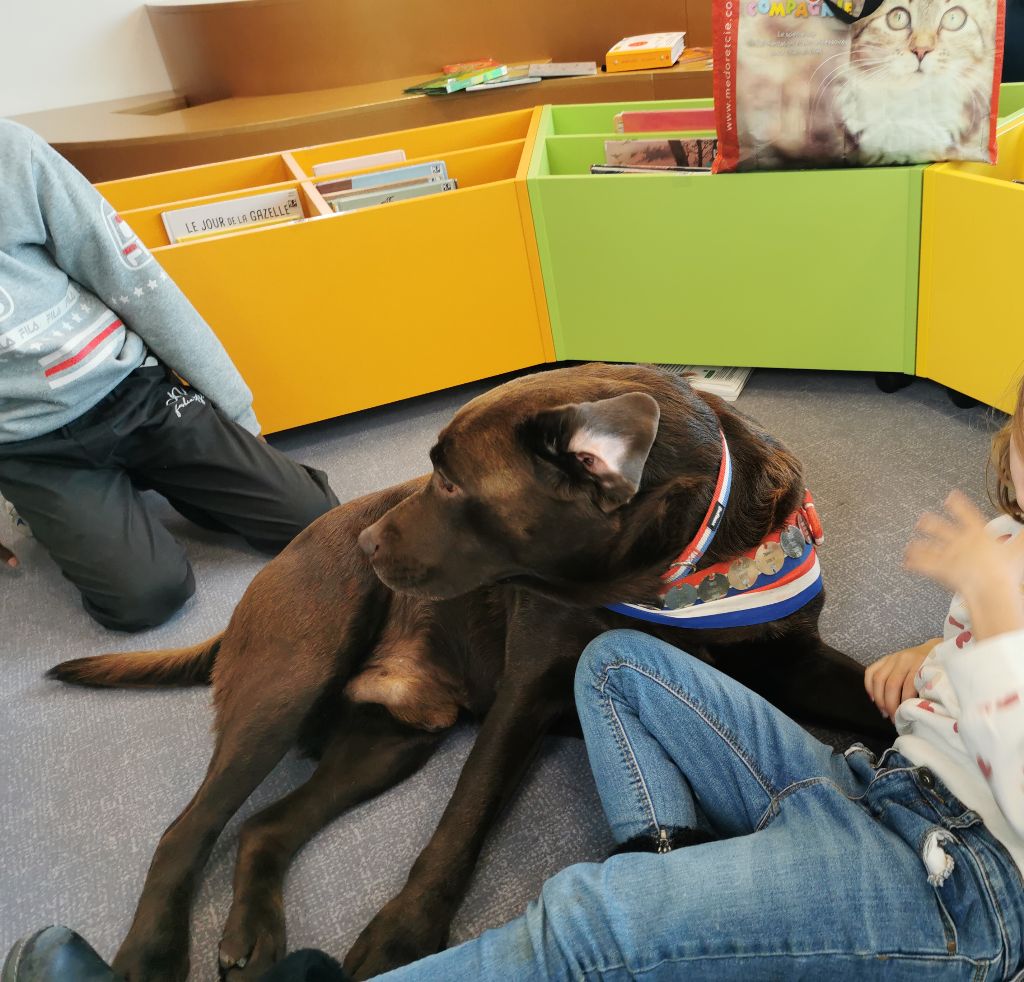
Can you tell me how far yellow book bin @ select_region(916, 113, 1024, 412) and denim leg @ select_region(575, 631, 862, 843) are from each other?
1015 millimetres

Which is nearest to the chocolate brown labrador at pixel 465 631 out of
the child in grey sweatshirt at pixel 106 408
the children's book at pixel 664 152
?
the child in grey sweatshirt at pixel 106 408

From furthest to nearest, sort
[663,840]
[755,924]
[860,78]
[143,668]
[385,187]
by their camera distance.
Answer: [385,187]
[860,78]
[143,668]
[663,840]
[755,924]

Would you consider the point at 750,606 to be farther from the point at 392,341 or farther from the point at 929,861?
the point at 392,341

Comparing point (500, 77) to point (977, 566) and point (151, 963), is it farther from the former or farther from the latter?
point (151, 963)

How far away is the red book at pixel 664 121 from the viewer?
2.61m

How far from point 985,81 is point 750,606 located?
1444 millimetres

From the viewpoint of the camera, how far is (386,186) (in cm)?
264

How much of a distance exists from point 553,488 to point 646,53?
2804 mm

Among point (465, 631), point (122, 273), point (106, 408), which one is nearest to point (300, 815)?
point (465, 631)

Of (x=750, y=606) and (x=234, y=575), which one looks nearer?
(x=750, y=606)

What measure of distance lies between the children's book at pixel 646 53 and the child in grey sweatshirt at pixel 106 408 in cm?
208

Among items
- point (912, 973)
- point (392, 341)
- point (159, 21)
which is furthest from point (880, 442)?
point (159, 21)

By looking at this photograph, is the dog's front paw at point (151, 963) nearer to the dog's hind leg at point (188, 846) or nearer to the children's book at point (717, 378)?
the dog's hind leg at point (188, 846)

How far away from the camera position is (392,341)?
265 centimetres
